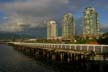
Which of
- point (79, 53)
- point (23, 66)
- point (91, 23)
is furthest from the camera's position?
point (91, 23)

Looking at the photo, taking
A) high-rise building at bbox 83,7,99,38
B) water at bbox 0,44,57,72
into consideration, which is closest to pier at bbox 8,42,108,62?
water at bbox 0,44,57,72

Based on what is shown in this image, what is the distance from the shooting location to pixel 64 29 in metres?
195

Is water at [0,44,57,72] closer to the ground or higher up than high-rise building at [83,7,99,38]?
closer to the ground

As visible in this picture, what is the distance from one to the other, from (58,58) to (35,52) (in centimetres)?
2827

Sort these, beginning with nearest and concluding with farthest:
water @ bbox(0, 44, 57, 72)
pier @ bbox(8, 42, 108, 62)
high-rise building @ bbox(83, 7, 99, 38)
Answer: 1. pier @ bbox(8, 42, 108, 62)
2. water @ bbox(0, 44, 57, 72)
3. high-rise building @ bbox(83, 7, 99, 38)

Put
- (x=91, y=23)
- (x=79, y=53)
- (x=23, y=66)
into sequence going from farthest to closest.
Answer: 1. (x=91, y=23)
2. (x=23, y=66)
3. (x=79, y=53)

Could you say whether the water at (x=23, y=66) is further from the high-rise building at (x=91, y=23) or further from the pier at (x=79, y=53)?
the high-rise building at (x=91, y=23)

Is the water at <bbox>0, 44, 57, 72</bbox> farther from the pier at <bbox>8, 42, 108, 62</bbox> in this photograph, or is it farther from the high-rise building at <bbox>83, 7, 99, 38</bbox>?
the high-rise building at <bbox>83, 7, 99, 38</bbox>

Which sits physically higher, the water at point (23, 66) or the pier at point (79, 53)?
the pier at point (79, 53)

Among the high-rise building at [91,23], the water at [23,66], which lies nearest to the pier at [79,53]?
the water at [23,66]

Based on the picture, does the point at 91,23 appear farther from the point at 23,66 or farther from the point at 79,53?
the point at 79,53

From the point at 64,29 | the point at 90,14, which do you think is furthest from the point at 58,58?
the point at 64,29

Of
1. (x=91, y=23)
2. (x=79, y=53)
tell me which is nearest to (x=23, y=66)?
(x=79, y=53)

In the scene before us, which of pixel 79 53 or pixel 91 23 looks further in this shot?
pixel 91 23
